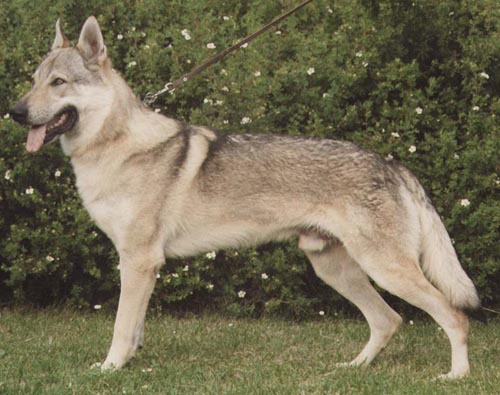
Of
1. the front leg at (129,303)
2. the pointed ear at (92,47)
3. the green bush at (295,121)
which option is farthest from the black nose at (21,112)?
the green bush at (295,121)

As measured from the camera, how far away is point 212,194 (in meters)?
5.86

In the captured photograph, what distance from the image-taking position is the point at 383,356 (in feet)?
20.7

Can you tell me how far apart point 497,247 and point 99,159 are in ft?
10.9

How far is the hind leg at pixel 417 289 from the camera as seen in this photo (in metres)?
5.59

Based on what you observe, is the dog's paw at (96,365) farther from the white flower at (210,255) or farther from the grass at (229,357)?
the white flower at (210,255)

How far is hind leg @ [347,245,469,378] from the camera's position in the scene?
5590 mm

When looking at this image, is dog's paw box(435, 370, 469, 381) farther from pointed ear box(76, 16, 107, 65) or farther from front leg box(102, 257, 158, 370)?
pointed ear box(76, 16, 107, 65)

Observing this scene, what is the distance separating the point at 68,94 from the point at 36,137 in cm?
32

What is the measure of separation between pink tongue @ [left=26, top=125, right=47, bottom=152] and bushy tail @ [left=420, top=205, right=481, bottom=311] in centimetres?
238

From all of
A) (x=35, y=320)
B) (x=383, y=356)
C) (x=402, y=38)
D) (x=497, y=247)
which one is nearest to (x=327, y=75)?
(x=402, y=38)

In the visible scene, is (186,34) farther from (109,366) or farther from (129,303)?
(109,366)

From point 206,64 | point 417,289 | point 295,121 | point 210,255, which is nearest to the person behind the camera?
point 417,289

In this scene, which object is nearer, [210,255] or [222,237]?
[222,237]

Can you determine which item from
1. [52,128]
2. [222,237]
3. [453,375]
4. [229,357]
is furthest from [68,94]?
[453,375]
